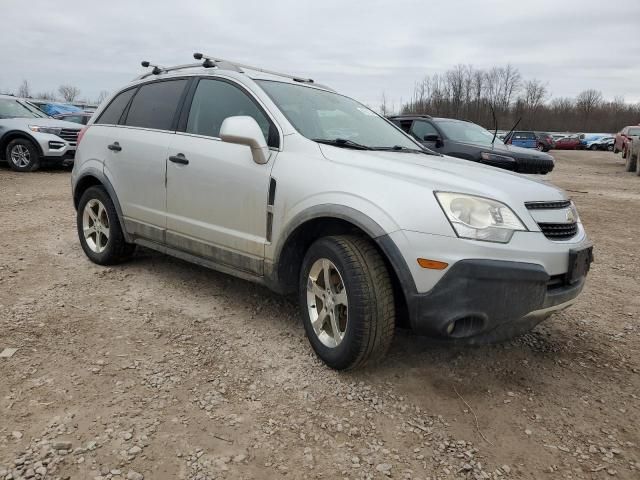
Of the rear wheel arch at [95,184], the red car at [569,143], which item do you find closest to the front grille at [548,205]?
the rear wheel arch at [95,184]

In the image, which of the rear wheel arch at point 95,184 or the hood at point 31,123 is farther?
the hood at point 31,123

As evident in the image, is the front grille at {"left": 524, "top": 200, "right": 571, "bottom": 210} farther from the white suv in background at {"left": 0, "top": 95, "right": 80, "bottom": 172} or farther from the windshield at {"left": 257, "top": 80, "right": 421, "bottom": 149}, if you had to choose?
the white suv in background at {"left": 0, "top": 95, "right": 80, "bottom": 172}

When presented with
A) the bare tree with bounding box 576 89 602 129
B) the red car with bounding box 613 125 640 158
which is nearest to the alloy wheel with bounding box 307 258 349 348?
the red car with bounding box 613 125 640 158

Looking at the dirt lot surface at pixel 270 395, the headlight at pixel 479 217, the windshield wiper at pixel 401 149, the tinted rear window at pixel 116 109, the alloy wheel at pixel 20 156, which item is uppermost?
the tinted rear window at pixel 116 109

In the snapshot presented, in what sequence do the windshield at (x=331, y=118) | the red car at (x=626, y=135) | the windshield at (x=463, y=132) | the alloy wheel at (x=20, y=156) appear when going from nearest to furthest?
1. the windshield at (x=331, y=118)
2. the windshield at (x=463, y=132)
3. the alloy wheel at (x=20, y=156)
4. the red car at (x=626, y=135)

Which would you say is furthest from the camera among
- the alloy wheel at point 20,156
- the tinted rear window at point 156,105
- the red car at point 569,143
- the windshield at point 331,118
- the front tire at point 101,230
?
the red car at point 569,143

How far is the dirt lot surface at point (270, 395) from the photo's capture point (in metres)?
2.19

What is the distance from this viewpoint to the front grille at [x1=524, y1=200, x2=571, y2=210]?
106 inches

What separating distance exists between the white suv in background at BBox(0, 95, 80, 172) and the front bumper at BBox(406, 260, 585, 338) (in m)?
11.4

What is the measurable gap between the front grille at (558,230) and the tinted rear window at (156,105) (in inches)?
110

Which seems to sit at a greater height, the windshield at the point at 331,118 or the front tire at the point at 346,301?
the windshield at the point at 331,118

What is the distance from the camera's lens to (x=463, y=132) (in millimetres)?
10164

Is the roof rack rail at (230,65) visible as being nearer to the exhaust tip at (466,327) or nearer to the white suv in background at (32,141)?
the exhaust tip at (466,327)

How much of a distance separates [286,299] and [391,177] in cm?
171
